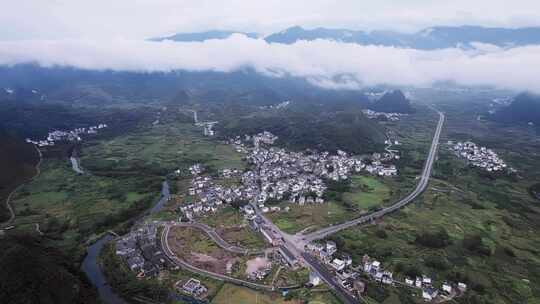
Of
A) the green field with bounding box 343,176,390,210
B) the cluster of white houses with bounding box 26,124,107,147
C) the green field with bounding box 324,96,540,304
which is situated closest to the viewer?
the green field with bounding box 324,96,540,304

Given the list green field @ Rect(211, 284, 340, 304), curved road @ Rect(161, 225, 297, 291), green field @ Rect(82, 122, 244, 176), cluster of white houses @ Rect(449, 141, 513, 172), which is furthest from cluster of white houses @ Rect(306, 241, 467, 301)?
cluster of white houses @ Rect(449, 141, 513, 172)

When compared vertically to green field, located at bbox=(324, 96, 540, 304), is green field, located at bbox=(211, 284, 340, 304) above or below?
above

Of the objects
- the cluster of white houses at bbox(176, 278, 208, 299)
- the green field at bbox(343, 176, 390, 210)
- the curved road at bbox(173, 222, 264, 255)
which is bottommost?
the green field at bbox(343, 176, 390, 210)

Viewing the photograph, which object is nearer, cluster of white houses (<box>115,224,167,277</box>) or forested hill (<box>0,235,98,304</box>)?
forested hill (<box>0,235,98,304</box>)

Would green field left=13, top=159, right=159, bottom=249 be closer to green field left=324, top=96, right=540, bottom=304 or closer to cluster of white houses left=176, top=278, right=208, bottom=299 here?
cluster of white houses left=176, top=278, right=208, bottom=299

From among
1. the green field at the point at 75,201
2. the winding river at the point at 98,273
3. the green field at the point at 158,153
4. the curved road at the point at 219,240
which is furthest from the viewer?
the green field at the point at 158,153

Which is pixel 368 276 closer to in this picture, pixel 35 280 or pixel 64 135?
pixel 35 280

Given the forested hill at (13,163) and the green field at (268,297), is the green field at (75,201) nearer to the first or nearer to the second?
the forested hill at (13,163)

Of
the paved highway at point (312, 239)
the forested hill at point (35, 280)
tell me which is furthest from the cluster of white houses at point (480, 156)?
the forested hill at point (35, 280)
